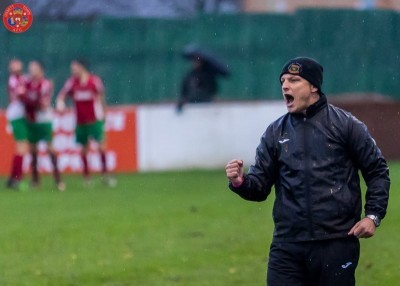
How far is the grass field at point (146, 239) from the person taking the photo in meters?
10.8

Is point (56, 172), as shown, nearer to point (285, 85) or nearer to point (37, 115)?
point (37, 115)

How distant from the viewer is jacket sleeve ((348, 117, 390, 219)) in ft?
22.5

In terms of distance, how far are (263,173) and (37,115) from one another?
12.8 m

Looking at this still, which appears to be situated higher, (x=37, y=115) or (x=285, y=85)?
(x=285, y=85)

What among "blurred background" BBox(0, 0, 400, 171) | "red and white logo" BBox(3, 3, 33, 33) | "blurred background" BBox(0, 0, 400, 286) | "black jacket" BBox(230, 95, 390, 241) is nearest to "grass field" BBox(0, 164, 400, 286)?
"blurred background" BBox(0, 0, 400, 286)

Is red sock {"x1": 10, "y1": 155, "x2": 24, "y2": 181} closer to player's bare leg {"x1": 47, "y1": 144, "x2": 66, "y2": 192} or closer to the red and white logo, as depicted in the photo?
player's bare leg {"x1": 47, "y1": 144, "x2": 66, "y2": 192}

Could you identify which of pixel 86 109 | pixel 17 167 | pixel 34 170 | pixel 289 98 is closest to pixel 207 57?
pixel 86 109

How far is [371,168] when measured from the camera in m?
6.89

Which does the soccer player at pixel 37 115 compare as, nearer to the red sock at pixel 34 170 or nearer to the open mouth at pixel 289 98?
the red sock at pixel 34 170

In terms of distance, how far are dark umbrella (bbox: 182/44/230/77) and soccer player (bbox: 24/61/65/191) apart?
4.79 metres

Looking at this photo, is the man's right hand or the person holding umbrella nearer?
the man's right hand

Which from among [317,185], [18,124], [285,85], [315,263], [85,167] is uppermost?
[285,85]

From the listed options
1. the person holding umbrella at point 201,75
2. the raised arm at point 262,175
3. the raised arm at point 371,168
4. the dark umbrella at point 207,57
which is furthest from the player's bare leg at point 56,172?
the raised arm at point 371,168

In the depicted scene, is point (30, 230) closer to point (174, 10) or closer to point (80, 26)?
point (80, 26)
